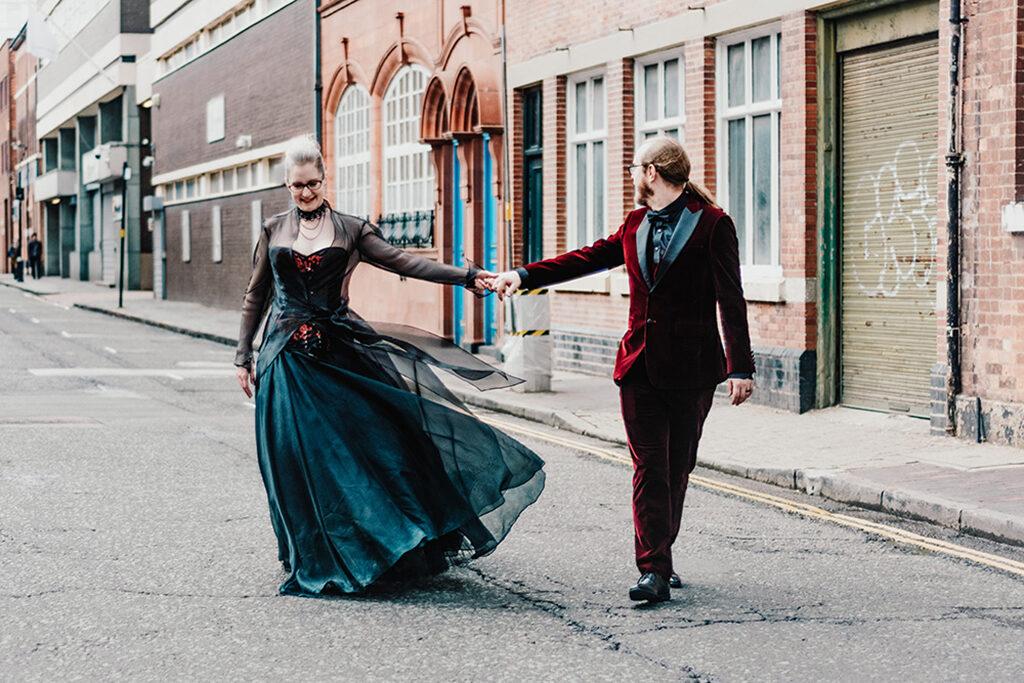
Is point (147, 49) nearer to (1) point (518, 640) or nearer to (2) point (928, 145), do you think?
(2) point (928, 145)

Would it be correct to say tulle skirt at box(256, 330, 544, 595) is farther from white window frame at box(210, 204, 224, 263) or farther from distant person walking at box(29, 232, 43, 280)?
distant person walking at box(29, 232, 43, 280)

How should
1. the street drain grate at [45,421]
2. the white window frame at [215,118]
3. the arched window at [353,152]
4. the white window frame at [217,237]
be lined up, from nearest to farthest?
the street drain grate at [45,421] → the arched window at [353,152] → the white window frame at [215,118] → the white window frame at [217,237]

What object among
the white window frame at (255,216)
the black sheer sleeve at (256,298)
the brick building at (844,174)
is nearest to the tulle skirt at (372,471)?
the black sheer sleeve at (256,298)

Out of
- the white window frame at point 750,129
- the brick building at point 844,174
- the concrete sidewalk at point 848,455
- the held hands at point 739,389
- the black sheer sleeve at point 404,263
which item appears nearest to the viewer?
the held hands at point 739,389

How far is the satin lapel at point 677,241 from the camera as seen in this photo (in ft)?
21.6

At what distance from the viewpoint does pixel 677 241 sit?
260 inches

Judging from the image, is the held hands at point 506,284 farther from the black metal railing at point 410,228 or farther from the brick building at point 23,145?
the brick building at point 23,145

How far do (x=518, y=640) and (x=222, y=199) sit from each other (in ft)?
108

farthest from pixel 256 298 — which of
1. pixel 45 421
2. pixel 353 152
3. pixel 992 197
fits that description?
pixel 353 152

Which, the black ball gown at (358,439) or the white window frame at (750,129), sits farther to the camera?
the white window frame at (750,129)

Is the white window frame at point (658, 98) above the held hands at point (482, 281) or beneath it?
above

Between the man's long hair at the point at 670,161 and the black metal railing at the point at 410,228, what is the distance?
16.8 m

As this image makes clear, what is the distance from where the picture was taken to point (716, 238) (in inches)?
260

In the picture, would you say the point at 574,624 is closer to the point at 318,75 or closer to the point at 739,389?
the point at 739,389
